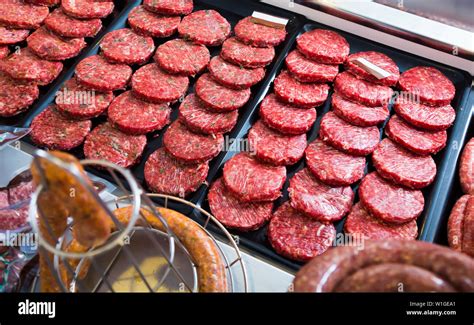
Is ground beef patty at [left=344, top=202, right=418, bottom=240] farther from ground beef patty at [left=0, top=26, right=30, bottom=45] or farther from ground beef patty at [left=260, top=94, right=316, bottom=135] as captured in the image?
ground beef patty at [left=0, top=26, right=30, bottom=45]

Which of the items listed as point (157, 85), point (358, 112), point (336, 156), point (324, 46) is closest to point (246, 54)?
point (324, 46)

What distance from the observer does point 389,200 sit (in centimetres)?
261

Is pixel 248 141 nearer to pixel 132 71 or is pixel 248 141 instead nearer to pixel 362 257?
pixel 132 71

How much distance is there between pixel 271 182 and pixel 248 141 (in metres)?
0.34

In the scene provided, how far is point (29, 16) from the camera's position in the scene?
3.56 metres

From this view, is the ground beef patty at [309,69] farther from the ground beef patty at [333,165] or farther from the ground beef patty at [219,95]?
the ground beef patty at [333,165]

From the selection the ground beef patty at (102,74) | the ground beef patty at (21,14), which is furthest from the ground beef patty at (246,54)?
the ground beef patty at (21,14)

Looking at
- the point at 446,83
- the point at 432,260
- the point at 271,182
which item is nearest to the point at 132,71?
the point at 271,182

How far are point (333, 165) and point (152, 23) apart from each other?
1716 mm

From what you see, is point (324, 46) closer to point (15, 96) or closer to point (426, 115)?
point (426, 115)

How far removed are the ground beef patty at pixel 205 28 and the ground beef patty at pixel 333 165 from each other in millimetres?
1085

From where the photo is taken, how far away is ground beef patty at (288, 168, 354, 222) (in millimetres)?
2574

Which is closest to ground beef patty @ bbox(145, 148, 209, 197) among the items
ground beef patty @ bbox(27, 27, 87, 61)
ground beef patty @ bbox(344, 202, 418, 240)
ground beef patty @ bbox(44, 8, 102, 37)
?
ground beef patty @ bbox(344, 202, 418, 240)

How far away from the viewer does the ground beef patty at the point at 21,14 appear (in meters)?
3.52
